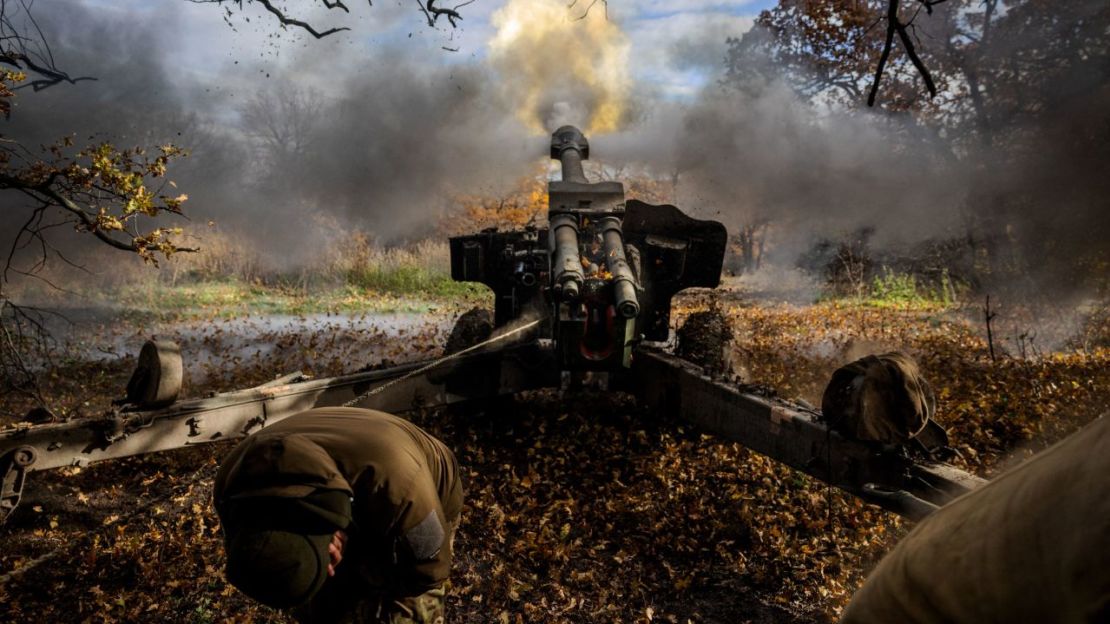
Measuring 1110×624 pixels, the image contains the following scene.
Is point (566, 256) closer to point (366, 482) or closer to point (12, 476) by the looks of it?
point (366, 482)

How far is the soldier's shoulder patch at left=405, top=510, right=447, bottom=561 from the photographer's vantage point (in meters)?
2.44

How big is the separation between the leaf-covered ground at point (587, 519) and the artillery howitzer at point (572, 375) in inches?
17.7

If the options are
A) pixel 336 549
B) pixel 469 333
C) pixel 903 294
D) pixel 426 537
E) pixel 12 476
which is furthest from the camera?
pixel 903 294

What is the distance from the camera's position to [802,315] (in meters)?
13.6

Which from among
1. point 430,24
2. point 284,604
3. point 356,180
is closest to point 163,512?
point 284,604

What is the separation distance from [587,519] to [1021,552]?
451 centimetres

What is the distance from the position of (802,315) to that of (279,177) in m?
11.1

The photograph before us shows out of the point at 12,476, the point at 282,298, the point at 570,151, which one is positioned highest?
the point at 570,151

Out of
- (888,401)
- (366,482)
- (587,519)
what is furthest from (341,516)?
(587,519)

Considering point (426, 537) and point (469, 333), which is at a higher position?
point (469, 333)

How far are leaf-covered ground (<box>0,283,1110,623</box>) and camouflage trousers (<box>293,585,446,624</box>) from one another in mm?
1444

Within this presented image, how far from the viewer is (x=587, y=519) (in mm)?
5133

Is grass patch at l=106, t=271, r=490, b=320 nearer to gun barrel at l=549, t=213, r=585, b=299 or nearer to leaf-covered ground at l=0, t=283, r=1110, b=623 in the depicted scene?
leaf-covered ground at l=0, t=283, r=1110, b=623

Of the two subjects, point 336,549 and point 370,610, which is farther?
point 370,610
